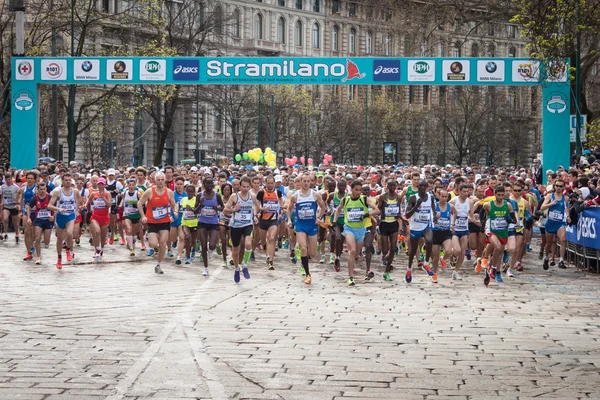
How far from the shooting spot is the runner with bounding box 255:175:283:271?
18.9m

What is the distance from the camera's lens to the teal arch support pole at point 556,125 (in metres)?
28.1

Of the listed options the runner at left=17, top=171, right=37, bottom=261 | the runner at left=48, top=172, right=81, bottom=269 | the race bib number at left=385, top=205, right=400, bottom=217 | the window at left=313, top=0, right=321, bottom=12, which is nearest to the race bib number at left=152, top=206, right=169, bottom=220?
the runner at left=48, top=172, right=81, bottom=269

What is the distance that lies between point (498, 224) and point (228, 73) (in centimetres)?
1493

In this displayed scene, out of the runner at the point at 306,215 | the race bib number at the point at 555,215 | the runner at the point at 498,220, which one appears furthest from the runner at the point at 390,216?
the race bib number at the point at 555,215

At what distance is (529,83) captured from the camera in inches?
1142

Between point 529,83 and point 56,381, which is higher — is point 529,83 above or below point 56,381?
above

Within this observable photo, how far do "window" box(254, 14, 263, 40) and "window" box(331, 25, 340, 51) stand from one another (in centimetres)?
1000

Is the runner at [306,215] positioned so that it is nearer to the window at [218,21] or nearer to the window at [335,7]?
the window at [218,21]

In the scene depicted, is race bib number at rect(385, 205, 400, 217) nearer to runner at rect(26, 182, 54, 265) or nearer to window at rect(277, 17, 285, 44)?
runner at rect(26, 182, 54, 265)

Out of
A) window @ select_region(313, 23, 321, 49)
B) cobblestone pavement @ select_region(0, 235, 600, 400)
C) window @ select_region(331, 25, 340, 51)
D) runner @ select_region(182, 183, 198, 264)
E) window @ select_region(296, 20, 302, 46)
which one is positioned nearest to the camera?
cobblestone pavement @ select_region(0, 235, 600, 400)

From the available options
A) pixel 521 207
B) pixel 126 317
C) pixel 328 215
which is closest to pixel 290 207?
pixel 328 215

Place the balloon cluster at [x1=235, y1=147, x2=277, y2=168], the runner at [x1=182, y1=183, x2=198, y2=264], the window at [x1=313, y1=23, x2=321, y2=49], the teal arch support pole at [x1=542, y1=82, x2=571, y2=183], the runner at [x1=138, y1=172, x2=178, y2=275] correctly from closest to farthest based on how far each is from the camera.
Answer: the runner at [x1=138, y1=172, x2=178, y2=275], the runner at [x1=182, y1=183, x2=198, y2=264], the teal arch support pole at [x1=542, y1=82, x2=571, y2=183], the balloon cluster at [x1=235, y1=147, x2=277, y2=168], the window at [x1=313, y1=23, x2=321, y2=49]

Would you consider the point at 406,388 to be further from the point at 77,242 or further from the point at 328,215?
the point at 77,242

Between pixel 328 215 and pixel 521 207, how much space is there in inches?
154
